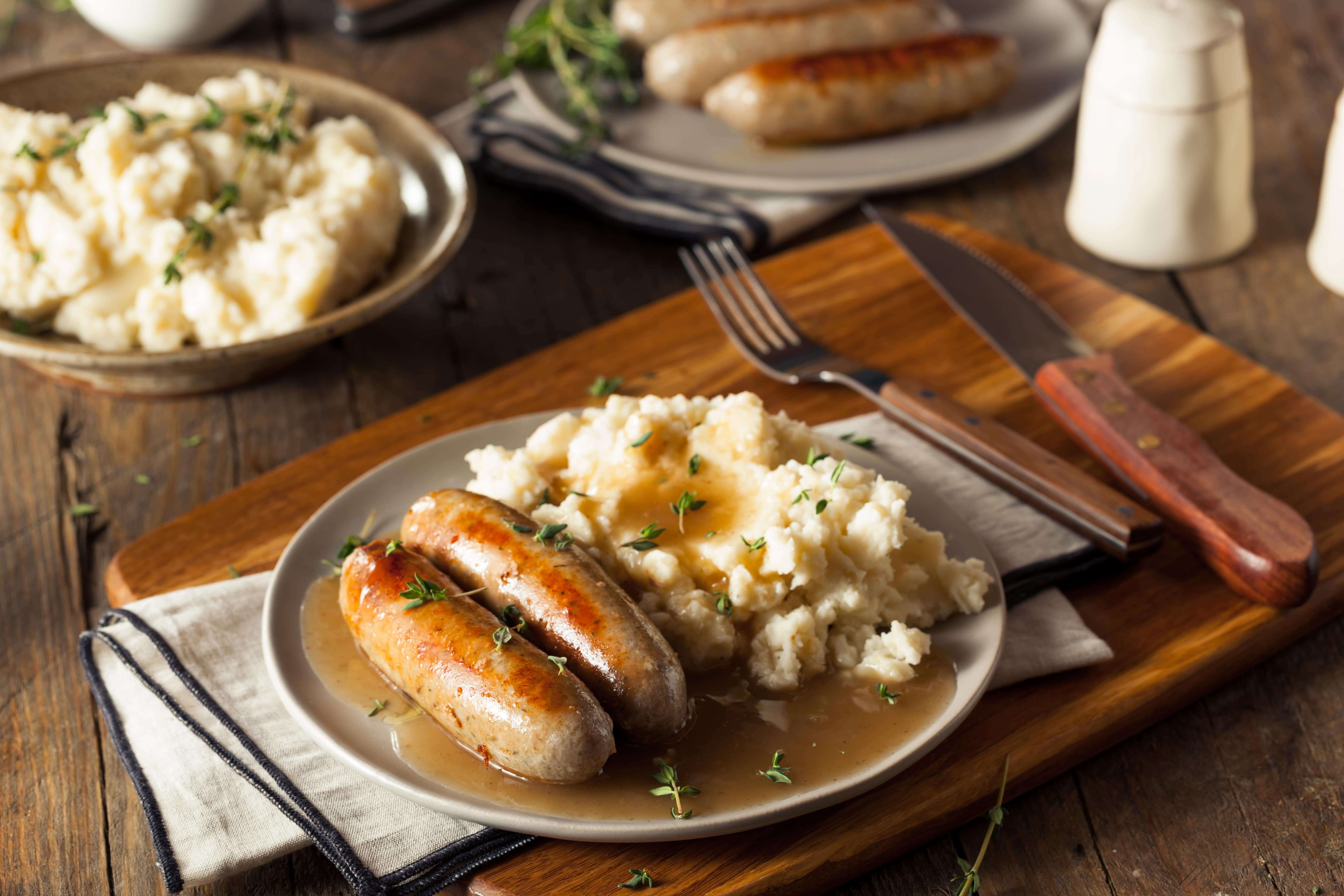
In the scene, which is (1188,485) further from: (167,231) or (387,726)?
(167,231)

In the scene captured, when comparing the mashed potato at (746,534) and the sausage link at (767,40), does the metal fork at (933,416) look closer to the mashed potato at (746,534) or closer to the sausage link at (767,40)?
the mashed potato at (746,534)

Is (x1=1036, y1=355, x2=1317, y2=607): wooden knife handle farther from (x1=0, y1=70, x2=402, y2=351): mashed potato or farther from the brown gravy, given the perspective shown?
(x1=0, y1=70, x2=402, y2=351): mashed potato

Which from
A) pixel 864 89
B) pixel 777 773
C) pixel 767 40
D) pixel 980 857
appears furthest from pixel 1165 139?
pixel 777 773

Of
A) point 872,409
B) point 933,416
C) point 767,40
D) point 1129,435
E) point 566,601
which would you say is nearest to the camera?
point 566,601

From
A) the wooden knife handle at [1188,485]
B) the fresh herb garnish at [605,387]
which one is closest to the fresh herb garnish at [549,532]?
the fresh herb garnish at [605,387]

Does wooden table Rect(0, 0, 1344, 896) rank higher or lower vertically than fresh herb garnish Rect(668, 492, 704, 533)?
lower

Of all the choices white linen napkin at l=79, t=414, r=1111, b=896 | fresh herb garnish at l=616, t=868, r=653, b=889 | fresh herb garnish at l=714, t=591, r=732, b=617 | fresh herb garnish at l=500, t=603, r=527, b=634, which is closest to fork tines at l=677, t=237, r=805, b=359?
white linen napkin at l=79, t=414, r=1111, b=896

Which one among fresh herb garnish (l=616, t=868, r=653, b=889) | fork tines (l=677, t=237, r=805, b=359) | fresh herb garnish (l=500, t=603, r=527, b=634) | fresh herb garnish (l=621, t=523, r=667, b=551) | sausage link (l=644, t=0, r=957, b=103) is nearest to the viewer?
fresh herb garnish (l=616, t=868, r=653, b=889)

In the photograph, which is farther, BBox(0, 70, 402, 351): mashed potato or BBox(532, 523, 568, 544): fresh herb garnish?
BBox(0, 70, 402, 351): mashed potato
